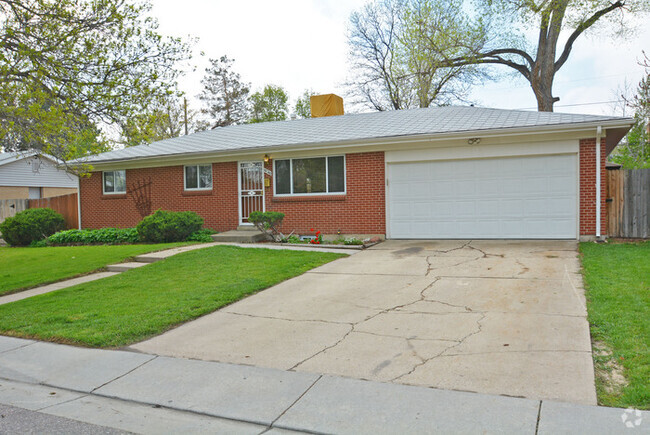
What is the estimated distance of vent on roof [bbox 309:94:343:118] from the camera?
1994cm

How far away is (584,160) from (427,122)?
180 inches

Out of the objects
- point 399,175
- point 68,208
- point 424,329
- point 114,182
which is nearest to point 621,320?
point 424,329

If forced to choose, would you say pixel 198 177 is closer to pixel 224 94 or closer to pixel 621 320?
pixel 621 320

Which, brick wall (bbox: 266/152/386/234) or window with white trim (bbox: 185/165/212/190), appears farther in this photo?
window with white trim (bbox: 185/165/212/190)

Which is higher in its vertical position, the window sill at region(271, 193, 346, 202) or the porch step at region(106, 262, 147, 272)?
the window sill at region(271, 193, 346, 202)

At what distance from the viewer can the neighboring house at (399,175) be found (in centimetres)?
1187

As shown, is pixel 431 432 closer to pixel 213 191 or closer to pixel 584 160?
pixel 584 160

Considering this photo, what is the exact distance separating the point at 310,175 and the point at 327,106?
20.7 feet

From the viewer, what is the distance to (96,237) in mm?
16062

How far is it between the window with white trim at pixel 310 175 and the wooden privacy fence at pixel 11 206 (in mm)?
14838

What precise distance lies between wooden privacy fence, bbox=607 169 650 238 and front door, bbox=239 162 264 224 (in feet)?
32.5

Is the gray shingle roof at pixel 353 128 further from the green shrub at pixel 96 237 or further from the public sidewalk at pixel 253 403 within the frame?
the public sidewalk at pixel 253 403

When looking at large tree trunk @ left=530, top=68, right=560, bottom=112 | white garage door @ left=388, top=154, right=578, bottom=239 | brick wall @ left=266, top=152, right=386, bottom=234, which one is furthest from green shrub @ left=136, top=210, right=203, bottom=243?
large tree trunk @ left=530, top=68, right=560, bottom=112

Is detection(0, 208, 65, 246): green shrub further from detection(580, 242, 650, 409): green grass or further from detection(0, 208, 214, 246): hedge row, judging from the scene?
detection(580, 242, 650, 409): green grass
